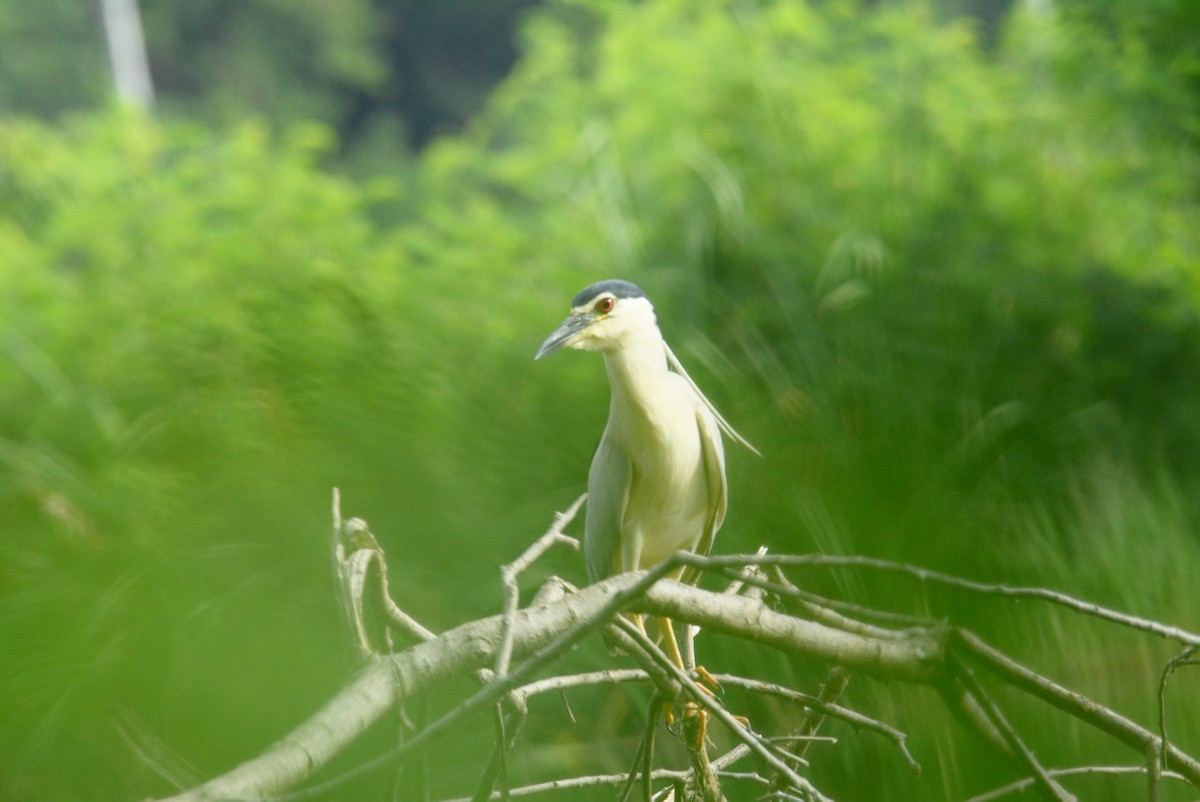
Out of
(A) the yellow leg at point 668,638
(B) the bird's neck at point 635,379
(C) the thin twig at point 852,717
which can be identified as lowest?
(A) the yellow leg at point 668,638

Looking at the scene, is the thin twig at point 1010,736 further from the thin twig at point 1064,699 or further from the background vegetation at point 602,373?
the background vegetation at point 602,373

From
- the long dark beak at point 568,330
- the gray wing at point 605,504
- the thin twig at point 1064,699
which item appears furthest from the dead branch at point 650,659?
the gray wing at point 605,504

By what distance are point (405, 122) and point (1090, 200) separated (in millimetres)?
10896

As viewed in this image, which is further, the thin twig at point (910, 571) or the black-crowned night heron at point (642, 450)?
the black-crowned night heron at point (642, 450)

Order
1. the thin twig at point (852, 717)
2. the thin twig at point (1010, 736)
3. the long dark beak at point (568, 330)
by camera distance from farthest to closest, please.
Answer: the long dark beak at point (568, 330) → the thin twig at point (852, 717) → the thin twig at point (1010, 736)

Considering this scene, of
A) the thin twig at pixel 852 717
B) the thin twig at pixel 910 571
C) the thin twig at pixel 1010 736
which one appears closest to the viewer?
the thin twig at pixel 910 571

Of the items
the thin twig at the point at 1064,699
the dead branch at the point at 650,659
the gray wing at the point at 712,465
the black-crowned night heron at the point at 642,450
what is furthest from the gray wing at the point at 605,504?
the thin twig at the point at 1064,699

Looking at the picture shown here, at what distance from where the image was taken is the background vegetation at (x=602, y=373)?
155cm

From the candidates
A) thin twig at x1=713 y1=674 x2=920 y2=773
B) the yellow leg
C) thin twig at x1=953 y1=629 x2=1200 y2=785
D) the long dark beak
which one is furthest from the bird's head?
thin twig at x1=953 y1=629 x2=1200 y2=785

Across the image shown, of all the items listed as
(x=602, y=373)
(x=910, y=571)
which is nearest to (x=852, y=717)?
(x=910, y=571)


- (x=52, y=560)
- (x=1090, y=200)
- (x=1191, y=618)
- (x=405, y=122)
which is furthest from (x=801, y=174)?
(x=405, y=122)

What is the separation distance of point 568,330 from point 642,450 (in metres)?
0.23

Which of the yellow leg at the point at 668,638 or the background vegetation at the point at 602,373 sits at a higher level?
the background vegetation at the point at 602,373

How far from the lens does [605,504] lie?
174cm
